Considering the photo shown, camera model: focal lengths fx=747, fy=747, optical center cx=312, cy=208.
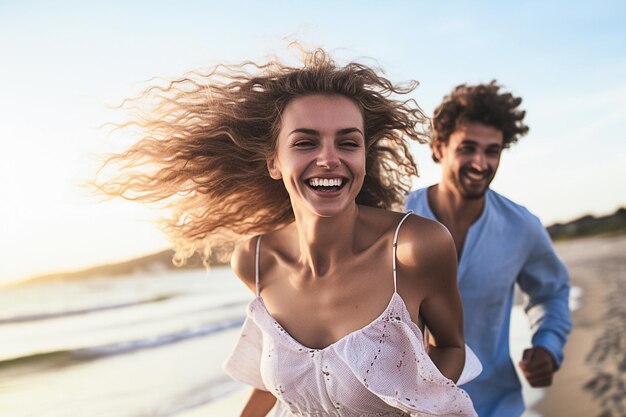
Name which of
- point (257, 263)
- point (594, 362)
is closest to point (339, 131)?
point (257, 263)

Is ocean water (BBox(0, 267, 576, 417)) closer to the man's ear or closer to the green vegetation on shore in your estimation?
the man's ear

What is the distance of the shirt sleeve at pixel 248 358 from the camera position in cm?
313

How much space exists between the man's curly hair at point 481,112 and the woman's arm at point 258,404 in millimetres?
1698

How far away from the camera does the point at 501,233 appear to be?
12.2 ft

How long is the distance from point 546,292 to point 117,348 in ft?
24.7

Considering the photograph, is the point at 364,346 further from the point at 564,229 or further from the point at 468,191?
the point at 564,229

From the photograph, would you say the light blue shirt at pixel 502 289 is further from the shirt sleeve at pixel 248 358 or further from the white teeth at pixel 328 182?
the white teeth at pixel 328 182

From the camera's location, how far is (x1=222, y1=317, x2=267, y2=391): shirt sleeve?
10.3 feet

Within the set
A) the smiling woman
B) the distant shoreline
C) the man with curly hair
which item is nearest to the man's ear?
the smiling woman

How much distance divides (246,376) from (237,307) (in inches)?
427

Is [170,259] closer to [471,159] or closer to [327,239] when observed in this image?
[471,159]

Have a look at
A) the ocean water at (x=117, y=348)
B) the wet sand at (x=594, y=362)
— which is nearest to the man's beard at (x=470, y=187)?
the wet sand at (x=594, y=362)

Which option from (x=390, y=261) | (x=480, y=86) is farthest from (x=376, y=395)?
(x=480, y=86)

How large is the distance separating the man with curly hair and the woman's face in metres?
1.21
